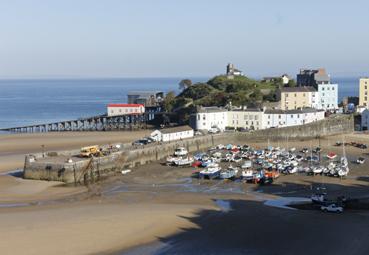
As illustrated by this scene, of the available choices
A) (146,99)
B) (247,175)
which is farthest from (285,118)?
(146,99)

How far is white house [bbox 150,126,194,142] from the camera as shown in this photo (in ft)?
170

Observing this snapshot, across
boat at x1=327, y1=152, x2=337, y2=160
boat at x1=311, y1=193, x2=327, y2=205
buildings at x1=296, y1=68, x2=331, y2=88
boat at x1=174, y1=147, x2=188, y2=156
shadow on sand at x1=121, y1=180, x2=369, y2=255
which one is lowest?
shadow on sand at x1=121, y1=180, x2=369, y2=255

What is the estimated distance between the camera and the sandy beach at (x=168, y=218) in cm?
2330

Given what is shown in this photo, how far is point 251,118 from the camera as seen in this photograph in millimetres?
61156

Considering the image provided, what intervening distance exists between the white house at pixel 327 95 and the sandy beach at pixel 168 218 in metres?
37.1

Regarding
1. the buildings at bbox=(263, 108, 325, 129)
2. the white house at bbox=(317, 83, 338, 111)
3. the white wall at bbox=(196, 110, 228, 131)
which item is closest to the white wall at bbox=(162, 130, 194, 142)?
the white wall at bbox=(196, 110, 228, 131)

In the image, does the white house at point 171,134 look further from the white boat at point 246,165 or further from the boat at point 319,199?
the boat at point 319,199

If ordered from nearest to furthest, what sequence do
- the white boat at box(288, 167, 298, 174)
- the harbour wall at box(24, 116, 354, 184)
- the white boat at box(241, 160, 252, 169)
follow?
the harbour wall at box(24, 116, 354, 184) < the white boat at box(288, 167, 298, 174) < the white boat at box(241, 160, 252, 169)

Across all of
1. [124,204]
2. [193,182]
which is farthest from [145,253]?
[193,182]

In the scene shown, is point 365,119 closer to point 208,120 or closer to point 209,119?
point 209,119

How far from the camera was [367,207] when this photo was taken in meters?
28.9

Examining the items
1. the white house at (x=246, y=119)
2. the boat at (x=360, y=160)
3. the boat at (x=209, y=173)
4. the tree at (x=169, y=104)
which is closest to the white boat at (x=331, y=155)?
the boat at (x=360, y=160)

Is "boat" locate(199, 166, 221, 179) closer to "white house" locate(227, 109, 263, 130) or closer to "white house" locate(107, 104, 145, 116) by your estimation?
"white house" locate(227, 109, 263, 130)

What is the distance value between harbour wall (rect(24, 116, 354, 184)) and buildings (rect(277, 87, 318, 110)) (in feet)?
32.8
